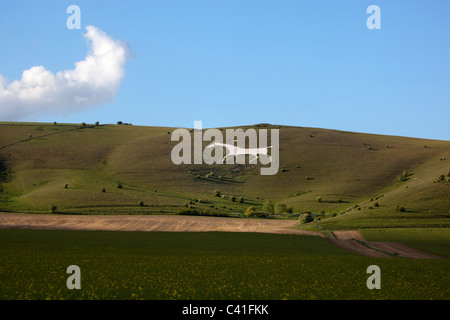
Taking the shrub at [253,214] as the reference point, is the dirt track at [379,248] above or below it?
below

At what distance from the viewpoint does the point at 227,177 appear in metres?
138

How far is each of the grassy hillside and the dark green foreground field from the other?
36286 millimetres

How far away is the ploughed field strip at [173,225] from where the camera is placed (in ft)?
196

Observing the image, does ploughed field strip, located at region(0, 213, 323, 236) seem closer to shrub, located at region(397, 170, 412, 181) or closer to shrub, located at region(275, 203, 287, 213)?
shrub, located at region(275, 203, 287, 213)

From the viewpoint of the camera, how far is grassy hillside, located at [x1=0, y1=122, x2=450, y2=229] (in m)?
92.9

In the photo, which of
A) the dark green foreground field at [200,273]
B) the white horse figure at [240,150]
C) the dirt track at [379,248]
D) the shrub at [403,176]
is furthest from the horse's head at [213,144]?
the dark green foreground field at [200,273]

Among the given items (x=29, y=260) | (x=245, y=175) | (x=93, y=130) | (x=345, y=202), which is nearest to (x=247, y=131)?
(x=245, y=175)

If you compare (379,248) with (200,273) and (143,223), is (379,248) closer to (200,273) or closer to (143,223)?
(200,273)

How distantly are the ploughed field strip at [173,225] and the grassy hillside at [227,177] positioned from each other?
7.83 meters

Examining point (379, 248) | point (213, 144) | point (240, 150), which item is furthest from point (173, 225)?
point (213, 144)

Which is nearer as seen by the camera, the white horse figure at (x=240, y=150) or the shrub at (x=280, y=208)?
the shrub at (x=280, y=208)

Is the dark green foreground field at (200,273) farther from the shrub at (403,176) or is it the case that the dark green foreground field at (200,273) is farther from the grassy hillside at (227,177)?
the shrub at (403,176)

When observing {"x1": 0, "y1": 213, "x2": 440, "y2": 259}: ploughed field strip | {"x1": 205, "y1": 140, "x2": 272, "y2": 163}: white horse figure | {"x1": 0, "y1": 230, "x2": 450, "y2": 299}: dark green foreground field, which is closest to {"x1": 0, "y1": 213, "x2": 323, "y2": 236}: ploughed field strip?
{"x1": 0, "y1": 213, "x2": 440, "y2": 259}: ploughed field strip
